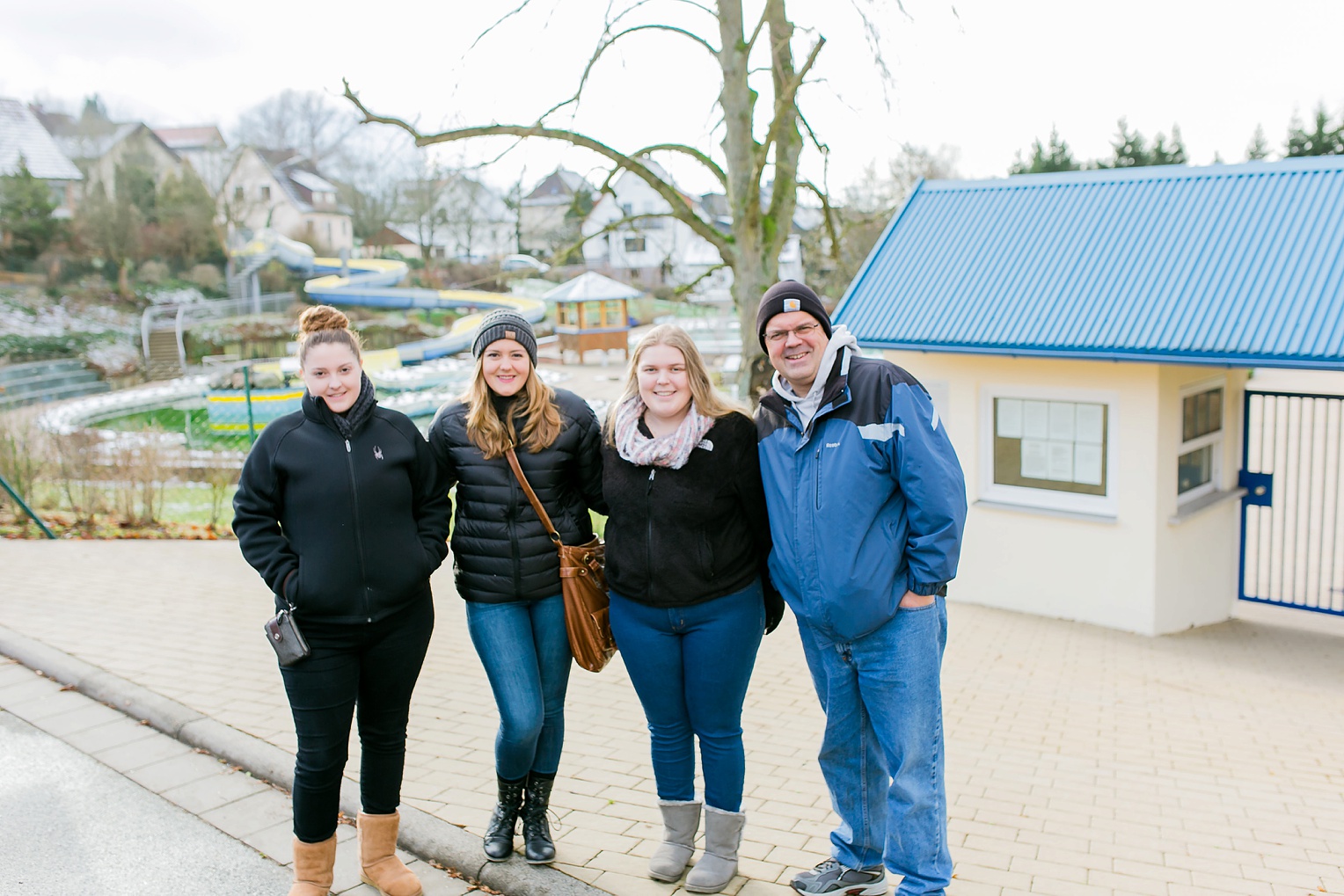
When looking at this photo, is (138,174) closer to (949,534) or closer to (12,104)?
(12,104)

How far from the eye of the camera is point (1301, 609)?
10141mm

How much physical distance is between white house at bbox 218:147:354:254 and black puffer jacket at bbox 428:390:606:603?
Result: 66.1 m

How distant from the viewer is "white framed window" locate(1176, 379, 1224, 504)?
31.9 ft

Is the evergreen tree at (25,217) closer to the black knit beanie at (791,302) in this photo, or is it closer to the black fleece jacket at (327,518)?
the black fleece jacket at (327,518)

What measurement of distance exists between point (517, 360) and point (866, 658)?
151 centimetres

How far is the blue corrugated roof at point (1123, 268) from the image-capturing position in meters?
8.51

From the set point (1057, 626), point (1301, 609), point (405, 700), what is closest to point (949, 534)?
point (405, 700)

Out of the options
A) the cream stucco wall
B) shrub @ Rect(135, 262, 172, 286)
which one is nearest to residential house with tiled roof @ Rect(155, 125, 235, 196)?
shrub @ Rect(135, 262, 172, 286)

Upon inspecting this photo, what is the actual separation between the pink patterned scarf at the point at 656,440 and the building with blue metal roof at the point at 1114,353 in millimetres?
6587

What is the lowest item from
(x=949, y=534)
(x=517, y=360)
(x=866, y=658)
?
(x=866, y=658)

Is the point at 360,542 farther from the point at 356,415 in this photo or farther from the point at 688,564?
the point at 688,564

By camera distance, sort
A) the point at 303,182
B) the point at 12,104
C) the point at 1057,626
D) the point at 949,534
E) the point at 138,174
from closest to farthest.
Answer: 1. the point at 949,534
2. the point at 1057,626
3. the point at 138,174
4. the point at 12,104
5. the point at 303,182

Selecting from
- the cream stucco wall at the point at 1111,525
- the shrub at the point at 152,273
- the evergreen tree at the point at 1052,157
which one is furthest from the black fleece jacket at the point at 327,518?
the shrub at the point at 152,273

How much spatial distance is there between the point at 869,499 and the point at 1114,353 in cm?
664
